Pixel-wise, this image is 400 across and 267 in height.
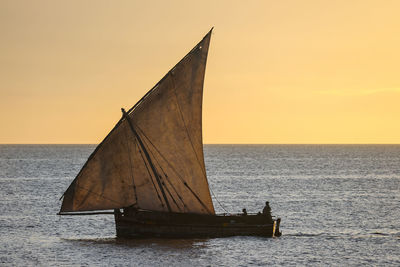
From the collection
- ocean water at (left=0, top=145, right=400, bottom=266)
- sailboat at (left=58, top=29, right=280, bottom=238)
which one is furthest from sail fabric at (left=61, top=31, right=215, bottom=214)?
ocean water at (left=0, top=145, right=400, bottom=266)

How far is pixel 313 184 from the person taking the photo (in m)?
125

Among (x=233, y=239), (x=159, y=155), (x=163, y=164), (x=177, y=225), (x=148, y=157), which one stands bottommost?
(x=233, y=239)

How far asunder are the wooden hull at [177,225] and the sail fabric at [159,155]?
63 cm

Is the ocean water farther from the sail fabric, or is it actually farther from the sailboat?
the sail fabric

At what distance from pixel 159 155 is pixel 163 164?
0.74 meters

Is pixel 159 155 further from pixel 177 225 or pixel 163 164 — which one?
pixel 177 225

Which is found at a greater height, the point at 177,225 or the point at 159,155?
the point at 159,155

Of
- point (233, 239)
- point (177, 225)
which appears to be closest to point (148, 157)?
point (177, 225)

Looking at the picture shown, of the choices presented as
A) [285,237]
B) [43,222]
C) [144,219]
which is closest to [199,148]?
[144,219]

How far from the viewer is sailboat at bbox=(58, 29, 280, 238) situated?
53.2 metres

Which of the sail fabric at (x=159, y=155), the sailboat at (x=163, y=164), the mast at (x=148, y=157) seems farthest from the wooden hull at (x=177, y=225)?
the mast at (x=148, y=157)

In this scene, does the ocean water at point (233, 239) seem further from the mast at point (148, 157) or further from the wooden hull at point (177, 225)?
the mast at point (148, 157)

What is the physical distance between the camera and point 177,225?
54.2 metres

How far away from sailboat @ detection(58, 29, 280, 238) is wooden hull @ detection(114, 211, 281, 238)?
7cm
